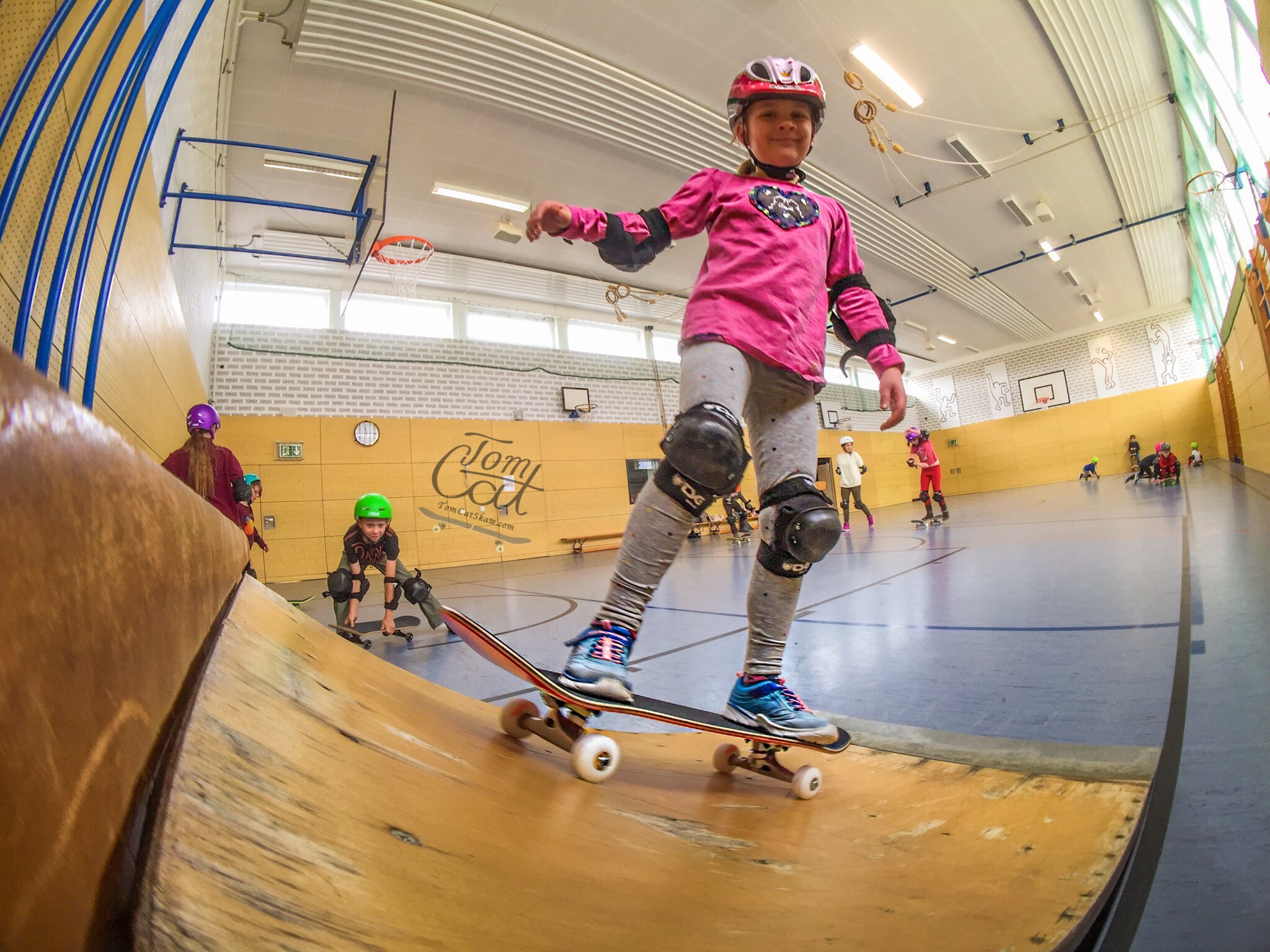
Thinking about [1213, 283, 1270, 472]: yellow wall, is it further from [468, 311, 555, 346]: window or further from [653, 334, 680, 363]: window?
[468, 311, 555, 346]: window

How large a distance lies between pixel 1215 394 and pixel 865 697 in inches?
855

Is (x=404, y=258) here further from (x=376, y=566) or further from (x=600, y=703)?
(x=600, y=703)

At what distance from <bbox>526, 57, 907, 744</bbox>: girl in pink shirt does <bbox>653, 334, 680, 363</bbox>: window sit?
43.2ft

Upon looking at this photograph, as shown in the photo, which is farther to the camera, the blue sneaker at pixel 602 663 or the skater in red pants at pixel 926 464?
the skater in red pants at pixel 926 464

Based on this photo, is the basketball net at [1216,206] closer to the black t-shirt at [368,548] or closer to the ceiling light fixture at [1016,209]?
the ceiling light fixture at [1016,209]

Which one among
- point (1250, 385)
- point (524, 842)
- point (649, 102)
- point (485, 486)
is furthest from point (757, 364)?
point (1250, 385)

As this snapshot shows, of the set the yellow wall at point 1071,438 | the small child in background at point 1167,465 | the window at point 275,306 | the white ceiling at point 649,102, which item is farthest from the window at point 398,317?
the yellow wall at point 1071,438

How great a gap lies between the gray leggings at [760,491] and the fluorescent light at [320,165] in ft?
25.4

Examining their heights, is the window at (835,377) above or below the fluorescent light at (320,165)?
above

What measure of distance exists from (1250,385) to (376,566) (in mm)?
13220

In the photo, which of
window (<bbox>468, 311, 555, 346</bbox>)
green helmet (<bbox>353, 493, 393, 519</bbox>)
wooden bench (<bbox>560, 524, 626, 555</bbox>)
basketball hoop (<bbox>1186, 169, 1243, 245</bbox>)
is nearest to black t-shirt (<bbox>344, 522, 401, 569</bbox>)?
green helmet (<bbox>353, 493, 393, 519</bbox>)

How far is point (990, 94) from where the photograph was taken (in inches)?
321

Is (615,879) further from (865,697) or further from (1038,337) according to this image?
(1038,337)

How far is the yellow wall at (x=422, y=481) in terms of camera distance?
9133 mm
